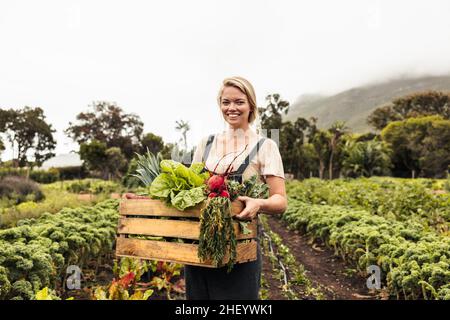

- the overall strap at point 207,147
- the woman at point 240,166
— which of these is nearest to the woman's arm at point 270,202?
the woman at point 240,166

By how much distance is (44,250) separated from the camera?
4773 mm

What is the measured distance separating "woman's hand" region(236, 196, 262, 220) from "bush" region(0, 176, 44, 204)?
13.3 metres

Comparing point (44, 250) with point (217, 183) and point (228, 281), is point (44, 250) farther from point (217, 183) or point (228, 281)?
point (217, 183)

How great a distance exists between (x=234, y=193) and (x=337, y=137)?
35437 millimetres

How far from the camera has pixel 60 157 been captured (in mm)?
64375

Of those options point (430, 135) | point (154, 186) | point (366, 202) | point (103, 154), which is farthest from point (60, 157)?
point (154, 186)

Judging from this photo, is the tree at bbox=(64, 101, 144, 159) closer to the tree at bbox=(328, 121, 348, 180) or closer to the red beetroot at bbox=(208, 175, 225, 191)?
the tree at bbox=(328, 121, 348, 180)

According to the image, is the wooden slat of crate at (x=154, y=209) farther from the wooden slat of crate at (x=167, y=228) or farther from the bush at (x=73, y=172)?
the bush at (x=73, y=172)

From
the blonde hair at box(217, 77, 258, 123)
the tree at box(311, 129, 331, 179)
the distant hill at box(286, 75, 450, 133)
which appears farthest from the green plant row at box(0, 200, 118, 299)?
the distant hill at box(286, 75, 450, 133)

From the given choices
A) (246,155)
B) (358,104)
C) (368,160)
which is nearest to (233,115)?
(246,155)

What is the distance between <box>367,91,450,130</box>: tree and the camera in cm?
5512

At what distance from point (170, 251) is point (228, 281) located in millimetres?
295
